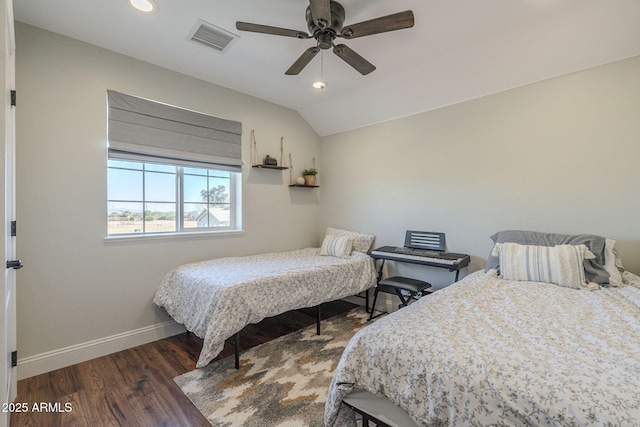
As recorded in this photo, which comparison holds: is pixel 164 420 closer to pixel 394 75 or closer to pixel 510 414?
pixel 510 414

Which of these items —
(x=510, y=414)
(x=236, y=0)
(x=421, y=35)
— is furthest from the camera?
(x=421, y=35)

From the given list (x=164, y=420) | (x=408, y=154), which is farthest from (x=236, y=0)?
(x=164, y=420)

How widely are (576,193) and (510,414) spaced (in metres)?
2.29

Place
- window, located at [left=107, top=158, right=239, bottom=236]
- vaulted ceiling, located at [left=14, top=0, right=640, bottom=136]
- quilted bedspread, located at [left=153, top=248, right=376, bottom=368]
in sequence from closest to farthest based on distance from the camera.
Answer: vaulted ceiling, located at [left=14, top=0, right=640, bottom=136]
quilted bedspread, located at [left=153, top=248, right=376, bottom=368]
window, located at [left=107, top=158, right=239, bottom=236]

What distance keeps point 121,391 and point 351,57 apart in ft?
9.40

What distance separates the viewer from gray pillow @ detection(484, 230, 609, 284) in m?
1.99

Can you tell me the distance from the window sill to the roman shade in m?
0.73

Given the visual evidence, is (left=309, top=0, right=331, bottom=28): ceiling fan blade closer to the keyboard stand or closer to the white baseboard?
the keyboard stand

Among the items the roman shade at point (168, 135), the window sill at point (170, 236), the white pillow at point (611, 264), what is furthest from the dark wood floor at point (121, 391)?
→ the white pillow at point (611, 264)

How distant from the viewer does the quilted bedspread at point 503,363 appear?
849 mm

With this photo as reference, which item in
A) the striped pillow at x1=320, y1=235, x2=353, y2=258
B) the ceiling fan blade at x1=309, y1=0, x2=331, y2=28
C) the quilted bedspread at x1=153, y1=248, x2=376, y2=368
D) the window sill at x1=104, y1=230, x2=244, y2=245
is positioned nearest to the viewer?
the ceiling fan blade at x1=309, y1=0, x2=331, y2=28

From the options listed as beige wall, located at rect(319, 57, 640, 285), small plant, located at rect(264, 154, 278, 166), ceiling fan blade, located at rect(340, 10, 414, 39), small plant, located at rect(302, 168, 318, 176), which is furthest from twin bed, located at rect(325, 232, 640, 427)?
small plant, located at rect(302, 168, 318, 176)

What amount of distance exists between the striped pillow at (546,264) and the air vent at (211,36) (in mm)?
2819

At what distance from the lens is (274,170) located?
3.77 meters
